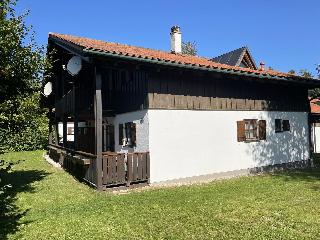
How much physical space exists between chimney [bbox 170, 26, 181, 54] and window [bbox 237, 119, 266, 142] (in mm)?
6734

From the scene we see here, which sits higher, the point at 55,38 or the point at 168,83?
the point at 55,38

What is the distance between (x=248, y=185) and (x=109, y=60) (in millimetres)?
6546

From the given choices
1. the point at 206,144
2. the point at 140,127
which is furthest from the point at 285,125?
the point at 140,127

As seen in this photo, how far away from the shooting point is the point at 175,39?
63.9 feet

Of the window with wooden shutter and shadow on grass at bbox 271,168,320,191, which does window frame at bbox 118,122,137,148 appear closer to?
shadow on grass at bbox 271,168,320,191

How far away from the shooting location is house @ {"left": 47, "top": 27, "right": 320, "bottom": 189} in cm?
1185

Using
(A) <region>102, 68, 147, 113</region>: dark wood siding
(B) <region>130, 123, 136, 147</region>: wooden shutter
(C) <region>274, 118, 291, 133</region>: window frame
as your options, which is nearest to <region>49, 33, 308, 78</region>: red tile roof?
(A) <region>102, 68, 147, 113</region>: dark wood siding

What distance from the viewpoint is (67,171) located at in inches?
658

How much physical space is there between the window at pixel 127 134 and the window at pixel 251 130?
459 centimetres

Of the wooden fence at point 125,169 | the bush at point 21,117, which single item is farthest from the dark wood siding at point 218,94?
the bush at point 21,117

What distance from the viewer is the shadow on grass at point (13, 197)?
24.9 ft

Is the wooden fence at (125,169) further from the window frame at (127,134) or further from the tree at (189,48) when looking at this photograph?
the tree at (189,48)

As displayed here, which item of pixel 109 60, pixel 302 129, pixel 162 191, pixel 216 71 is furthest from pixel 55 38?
pixel 302 129

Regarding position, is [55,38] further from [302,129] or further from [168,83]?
[302,129]
